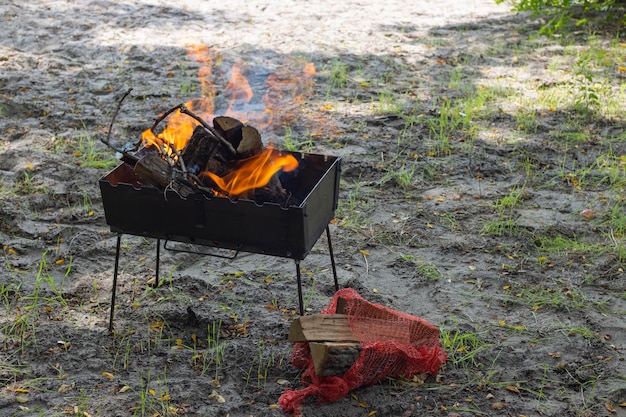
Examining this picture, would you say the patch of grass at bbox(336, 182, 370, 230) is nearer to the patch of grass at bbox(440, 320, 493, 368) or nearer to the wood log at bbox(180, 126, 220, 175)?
the patch of grass at bbox(440, 320, 493, 368)

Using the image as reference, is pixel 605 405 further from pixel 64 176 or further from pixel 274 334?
pixel 64 176

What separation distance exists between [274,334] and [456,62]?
530cm

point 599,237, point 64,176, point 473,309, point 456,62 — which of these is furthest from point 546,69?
Result: point 64,176

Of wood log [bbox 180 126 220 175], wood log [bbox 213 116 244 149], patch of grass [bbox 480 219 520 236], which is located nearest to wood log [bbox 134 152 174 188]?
wood log [bbox 180 126 220 175]

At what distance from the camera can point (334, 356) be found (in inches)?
137

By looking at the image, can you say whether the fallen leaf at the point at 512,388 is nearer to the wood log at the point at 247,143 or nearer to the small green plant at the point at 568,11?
the wood log at the point at 247,143

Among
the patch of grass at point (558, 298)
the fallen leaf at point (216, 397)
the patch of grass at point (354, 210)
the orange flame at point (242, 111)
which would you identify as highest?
the orange flame at point (242, 111)

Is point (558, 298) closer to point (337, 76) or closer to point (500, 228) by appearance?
point (500, 228)

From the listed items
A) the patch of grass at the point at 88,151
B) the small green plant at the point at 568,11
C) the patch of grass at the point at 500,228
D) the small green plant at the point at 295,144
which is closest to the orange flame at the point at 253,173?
the patch of grass at the point at 500,228

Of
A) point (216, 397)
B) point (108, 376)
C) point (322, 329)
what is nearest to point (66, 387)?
point (108, 376)

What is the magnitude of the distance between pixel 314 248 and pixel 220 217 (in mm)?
1562

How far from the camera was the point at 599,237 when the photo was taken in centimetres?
515

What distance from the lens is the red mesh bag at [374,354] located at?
351 centimetres

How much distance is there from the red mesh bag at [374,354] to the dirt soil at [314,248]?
0.07 metres
